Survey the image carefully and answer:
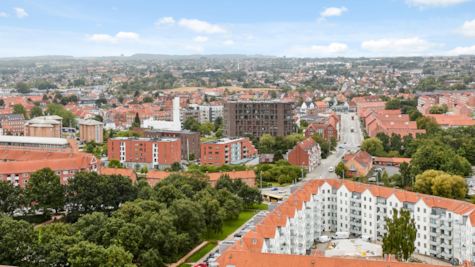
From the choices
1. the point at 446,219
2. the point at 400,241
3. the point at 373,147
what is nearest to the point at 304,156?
the point at 373,147

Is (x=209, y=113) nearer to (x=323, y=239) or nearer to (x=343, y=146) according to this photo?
(x=343, y=146)

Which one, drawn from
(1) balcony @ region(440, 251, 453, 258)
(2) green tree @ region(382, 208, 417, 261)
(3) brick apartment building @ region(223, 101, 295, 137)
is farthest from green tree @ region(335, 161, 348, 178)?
(2) green tree @ region(382, 208, 417, 261)

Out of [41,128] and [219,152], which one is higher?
[41,128]

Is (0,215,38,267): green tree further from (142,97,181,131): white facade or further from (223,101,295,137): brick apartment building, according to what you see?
(142,97,181,131): white facade

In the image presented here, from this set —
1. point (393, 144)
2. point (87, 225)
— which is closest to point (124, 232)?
point (87, 225)

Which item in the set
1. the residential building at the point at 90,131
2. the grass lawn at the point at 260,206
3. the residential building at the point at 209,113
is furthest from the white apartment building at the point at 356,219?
the residential building at the point at 209,113

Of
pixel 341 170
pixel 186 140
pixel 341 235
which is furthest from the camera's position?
pixel 186 140

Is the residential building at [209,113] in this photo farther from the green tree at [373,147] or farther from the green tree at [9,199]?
the green tree at [9,199]
